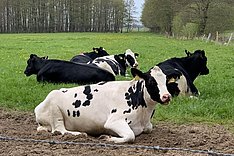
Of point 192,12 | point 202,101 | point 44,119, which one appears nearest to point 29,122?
point 44,119

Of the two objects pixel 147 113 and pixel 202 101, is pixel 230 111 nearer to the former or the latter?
pixel 202 101

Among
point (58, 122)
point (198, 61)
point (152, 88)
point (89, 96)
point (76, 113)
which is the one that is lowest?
point (58, 122)

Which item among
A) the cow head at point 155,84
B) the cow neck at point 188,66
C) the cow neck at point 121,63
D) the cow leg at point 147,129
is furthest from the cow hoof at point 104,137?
the cow neck at point 121,63

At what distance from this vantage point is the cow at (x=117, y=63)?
16.9 metres

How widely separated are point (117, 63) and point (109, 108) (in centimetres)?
1092

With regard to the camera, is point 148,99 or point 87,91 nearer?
point 148,99

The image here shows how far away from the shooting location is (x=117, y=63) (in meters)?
18.1

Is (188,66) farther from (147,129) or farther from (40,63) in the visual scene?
(147,129)

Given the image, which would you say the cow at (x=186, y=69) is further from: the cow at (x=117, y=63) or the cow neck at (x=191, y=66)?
the cow at (x=117, y=63)

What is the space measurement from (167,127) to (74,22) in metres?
109

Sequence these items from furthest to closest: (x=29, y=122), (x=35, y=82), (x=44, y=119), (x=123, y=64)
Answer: (x=123, y=64)
(x=35, y=82)
(x=29, y=122)
(x=44, y=119)

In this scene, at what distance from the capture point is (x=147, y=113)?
722 cm

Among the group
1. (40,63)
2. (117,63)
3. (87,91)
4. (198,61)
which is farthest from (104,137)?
(117,63)

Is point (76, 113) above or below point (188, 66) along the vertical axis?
below
